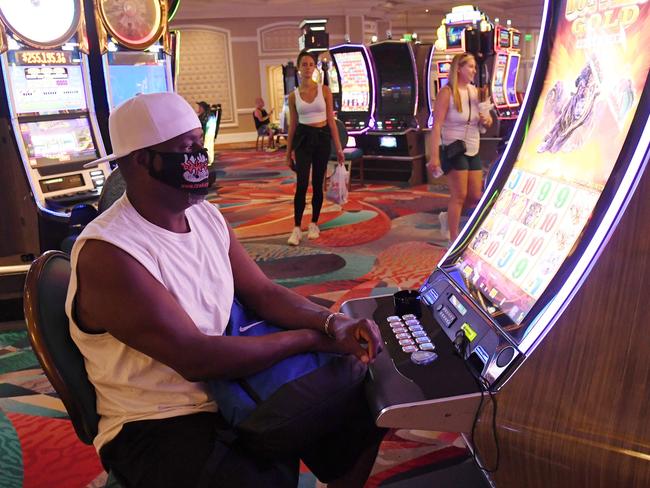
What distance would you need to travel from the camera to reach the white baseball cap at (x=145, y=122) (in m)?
1.25

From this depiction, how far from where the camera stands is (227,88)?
13.4 m

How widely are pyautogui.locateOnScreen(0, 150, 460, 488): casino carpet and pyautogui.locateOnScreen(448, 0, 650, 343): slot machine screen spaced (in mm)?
849

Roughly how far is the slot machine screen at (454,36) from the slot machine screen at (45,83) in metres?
6.41

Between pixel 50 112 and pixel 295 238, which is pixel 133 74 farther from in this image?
pixel 295 238

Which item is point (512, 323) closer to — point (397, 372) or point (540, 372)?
point (540, 372)

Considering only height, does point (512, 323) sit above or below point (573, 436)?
above

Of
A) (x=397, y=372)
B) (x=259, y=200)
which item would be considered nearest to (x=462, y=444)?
(x=397, y=372)

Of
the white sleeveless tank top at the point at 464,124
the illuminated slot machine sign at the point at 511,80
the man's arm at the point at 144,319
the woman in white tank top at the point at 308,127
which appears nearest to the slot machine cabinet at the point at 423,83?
the illuminated slot machine sign at the point at 511,80

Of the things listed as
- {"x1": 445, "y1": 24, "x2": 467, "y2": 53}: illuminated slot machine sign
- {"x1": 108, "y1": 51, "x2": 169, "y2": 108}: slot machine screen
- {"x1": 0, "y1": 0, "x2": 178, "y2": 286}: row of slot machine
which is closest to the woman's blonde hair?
{"x1": 108, "y1": 51, "x2": 169, "y2": 108}: slot machine screen

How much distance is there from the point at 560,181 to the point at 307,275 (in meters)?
2.79

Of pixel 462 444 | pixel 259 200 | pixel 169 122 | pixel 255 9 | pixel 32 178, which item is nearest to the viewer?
pixel 169 122

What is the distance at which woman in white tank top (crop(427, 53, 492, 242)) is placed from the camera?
3867 millimetres

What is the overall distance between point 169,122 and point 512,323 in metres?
0.77

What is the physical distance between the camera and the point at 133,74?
14.3ft
